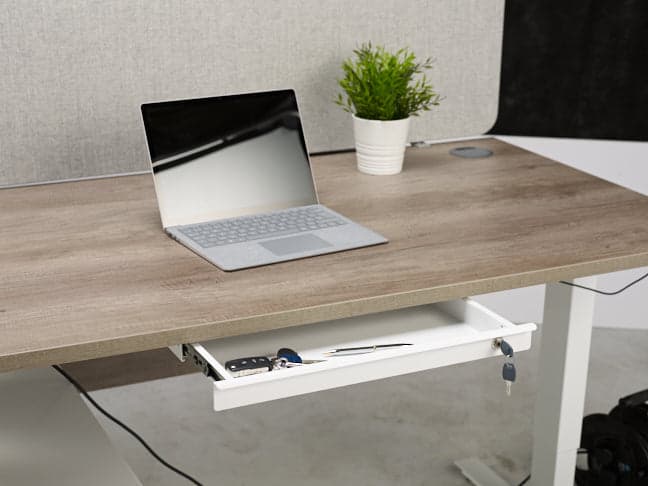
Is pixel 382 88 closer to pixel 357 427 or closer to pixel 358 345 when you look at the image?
pixel 358 345

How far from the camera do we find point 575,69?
8.34 ft

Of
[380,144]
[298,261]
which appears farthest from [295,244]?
[380,144]

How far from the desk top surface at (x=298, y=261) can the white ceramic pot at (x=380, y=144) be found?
28 millimetres

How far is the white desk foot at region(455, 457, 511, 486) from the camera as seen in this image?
6.47 ft

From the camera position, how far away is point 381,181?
160 centimetres

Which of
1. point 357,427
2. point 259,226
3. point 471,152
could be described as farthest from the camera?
point 357,427

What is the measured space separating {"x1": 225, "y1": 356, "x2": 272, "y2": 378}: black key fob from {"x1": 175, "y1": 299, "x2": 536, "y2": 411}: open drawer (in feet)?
0.05

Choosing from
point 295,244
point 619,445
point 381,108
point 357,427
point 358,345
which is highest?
point 381,108

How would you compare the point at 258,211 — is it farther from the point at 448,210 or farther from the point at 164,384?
the point at 164,384

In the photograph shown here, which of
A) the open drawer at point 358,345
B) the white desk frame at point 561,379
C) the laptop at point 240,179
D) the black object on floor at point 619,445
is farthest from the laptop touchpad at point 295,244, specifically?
Result: the black object on floor at point 619,445

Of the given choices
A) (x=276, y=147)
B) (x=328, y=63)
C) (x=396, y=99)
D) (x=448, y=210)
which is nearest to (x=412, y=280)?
(x=448, y=210)

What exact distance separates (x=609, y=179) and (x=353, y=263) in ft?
5.00

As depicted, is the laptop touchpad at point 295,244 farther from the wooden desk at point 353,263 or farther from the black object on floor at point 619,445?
the black object on floor at point 619,445

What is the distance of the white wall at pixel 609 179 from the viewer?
2537mm
